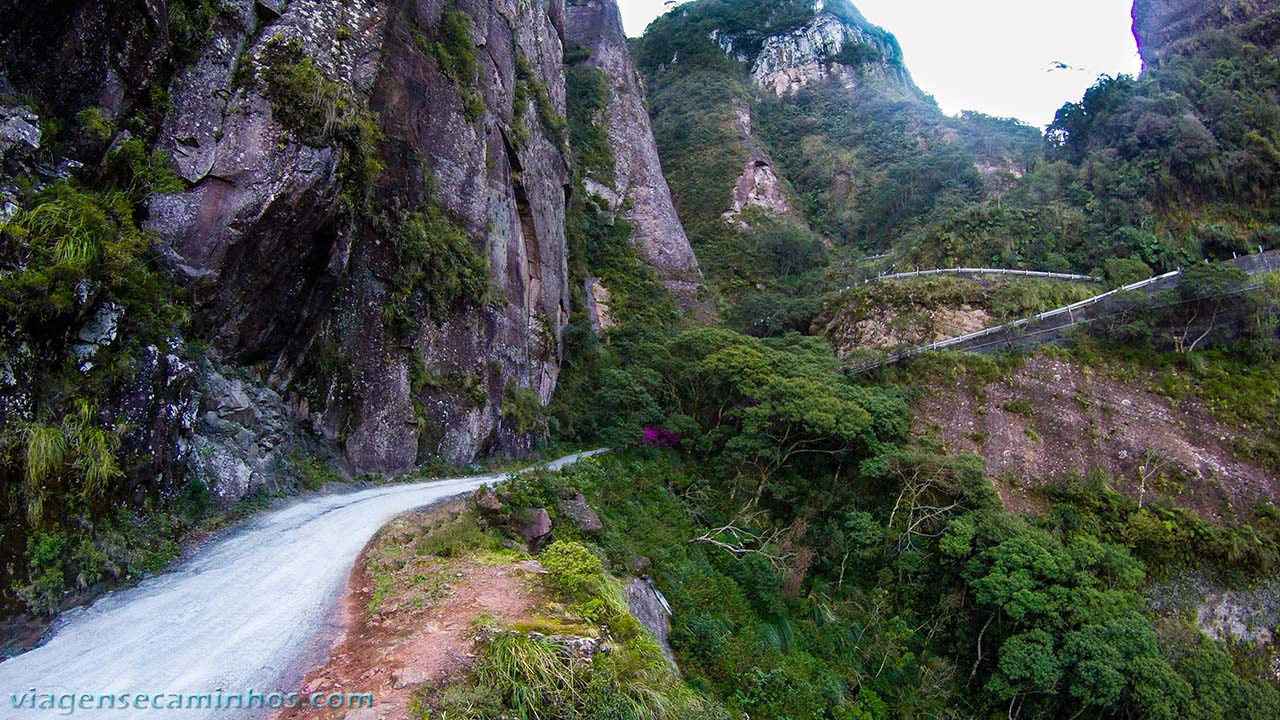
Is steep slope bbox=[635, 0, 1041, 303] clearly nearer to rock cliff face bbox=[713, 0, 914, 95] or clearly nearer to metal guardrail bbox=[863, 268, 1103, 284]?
rock cliff face bbox=[713, 0, 914, 95]

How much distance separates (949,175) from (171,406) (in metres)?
39.6

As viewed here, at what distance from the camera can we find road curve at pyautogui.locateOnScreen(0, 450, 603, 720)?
4.27m

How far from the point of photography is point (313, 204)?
10.9m

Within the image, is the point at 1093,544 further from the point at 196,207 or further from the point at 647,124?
the point at 647,124

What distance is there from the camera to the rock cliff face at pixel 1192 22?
28000 millimetres

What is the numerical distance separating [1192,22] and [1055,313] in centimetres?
2264

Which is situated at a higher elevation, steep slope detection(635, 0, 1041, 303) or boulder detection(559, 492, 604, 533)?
steep slope detection(635, 0, 1041, 303)

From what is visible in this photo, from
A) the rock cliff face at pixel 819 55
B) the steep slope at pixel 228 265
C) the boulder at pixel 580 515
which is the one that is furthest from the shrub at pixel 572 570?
the rock cliff face at pixel 819 55

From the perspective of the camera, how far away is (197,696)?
163 inches

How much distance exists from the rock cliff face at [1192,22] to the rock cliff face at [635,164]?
25.9m

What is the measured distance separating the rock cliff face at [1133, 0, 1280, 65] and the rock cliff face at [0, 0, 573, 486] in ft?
112

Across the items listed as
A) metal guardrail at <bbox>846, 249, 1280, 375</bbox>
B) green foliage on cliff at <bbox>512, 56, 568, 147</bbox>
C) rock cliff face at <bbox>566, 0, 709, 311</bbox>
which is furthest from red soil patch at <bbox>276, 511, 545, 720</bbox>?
rock cliff face at <bbox>566, 0, 709, 311</bbox>

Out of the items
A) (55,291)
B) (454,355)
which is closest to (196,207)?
(55,291)

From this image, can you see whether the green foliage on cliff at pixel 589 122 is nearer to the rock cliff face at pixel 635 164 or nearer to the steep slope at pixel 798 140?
the rock cliff face at pixel 635 164
